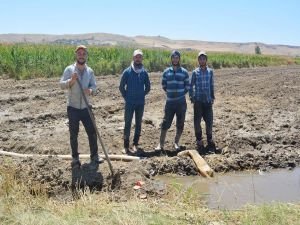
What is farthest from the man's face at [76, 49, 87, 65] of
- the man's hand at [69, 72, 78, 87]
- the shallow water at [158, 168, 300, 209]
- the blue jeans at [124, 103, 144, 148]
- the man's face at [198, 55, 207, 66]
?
the man's face at [198, 55, 207, 66]

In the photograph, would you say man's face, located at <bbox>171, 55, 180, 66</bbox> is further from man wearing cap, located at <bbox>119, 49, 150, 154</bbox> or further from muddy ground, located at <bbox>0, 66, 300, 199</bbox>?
muddy ground, located at <bbox>0, 66, 300, 199</bbox>

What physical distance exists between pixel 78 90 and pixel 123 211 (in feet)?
8.92

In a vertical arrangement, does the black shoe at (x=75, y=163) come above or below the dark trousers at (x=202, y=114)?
below

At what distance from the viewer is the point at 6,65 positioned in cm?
2208

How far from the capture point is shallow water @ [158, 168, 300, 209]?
Result: 7824 millimetres

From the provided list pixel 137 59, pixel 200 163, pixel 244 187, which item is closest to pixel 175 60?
pixel 137 59

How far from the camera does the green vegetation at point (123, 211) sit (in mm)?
5930

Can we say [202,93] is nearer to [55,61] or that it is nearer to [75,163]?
[75,163]

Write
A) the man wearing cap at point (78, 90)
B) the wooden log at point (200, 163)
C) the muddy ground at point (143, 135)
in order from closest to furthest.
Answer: the man wearing cap at point (78, 90)
the muddy ground at point (143, 135)
the wooden log at point (200, 163)

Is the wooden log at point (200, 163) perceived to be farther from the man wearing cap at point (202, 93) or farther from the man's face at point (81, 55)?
the man's face at point (81, 55)

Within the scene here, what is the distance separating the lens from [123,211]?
624 centimetres

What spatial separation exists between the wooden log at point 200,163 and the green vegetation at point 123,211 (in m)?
1.73

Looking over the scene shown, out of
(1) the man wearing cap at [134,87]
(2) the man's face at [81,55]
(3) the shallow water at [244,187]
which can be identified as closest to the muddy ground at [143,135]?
(3) the shallow water at [244,187]

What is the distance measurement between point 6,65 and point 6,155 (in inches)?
533
